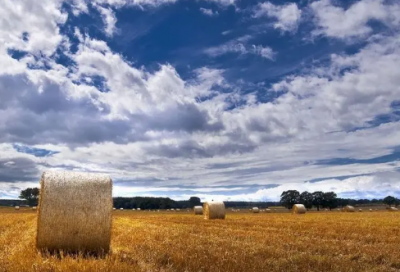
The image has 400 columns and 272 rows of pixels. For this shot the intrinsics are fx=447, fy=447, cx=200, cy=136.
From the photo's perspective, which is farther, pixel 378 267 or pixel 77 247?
pixel 77 247

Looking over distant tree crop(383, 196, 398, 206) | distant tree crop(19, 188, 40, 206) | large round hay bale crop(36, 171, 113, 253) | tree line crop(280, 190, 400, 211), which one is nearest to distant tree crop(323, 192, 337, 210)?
tree line crop(280, 190, 400, 211)

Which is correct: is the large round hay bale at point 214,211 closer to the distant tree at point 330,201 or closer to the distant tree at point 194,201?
the distant tree at point 330,201

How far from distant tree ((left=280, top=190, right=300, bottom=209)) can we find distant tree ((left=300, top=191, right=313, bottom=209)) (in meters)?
1.02

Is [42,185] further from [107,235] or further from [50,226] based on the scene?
[107,235]

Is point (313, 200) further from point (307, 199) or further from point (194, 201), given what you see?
point (194, 201)

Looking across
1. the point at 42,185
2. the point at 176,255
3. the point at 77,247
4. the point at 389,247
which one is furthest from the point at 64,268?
the point at 389,247

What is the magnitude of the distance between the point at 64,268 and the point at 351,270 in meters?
5.08

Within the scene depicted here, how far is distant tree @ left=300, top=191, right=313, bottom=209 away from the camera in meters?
111

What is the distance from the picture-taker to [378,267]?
865cm

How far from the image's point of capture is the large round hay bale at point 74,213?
11.0 metres

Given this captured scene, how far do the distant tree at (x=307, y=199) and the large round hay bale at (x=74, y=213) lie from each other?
10362 centimetres

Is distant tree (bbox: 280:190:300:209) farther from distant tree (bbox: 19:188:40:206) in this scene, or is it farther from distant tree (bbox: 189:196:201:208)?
distant tree (bbox: 19:188:40:206)

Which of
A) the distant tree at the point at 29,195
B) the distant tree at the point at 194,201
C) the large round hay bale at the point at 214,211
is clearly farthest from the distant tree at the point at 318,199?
the large round hay bale at the point at 214,211

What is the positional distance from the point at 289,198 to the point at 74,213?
351ft
